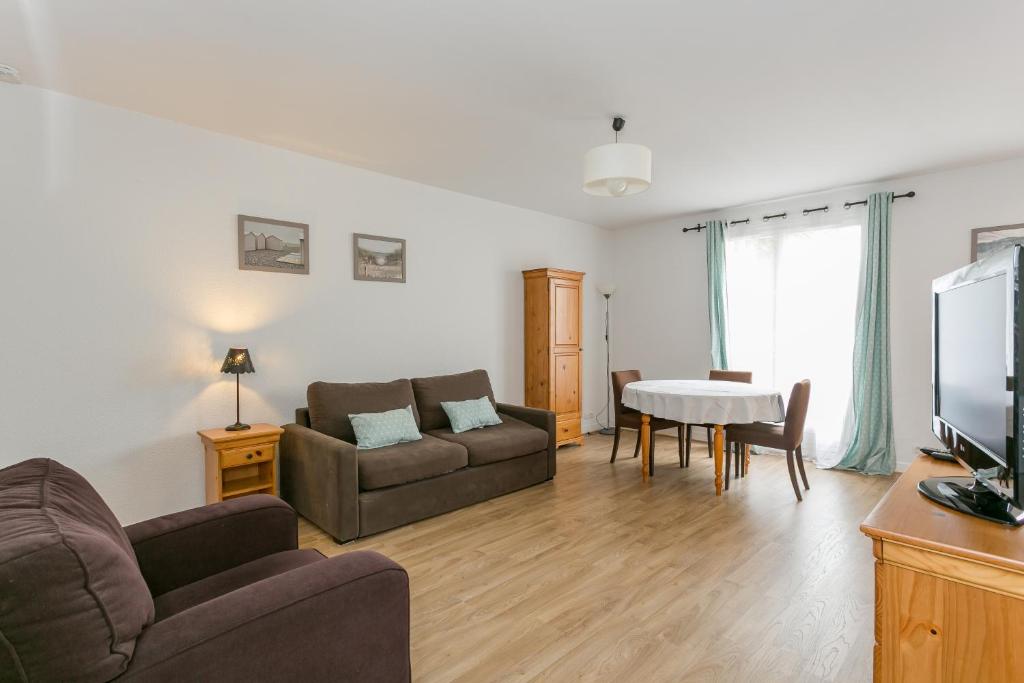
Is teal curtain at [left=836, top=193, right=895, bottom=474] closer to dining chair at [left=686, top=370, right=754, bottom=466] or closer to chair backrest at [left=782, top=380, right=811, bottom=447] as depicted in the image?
dining chair at [left=686, top=370, right=754, bottom=466]

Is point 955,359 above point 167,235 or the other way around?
the other way around

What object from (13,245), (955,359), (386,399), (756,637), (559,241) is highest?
(559,241)

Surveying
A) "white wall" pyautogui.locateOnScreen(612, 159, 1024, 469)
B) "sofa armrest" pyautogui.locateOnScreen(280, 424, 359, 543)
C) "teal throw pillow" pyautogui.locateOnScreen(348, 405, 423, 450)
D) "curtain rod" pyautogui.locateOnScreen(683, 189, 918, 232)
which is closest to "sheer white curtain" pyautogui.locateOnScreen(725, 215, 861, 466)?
"curtain rod" pyautogui.locateOnScreen(683, 189, 918, 232)

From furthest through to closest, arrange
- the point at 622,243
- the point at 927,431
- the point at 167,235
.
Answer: the point at 622,243, the point at 927,431, the point at 167,235

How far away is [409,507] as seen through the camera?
329 cm

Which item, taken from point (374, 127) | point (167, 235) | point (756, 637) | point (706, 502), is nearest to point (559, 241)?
point (374, 127)

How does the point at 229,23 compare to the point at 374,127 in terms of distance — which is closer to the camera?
the point at 229,23

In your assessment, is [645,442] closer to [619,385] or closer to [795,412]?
[619,385]

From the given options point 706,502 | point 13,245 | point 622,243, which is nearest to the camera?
point 13,245

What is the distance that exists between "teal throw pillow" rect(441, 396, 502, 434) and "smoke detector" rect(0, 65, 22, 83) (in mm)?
3214

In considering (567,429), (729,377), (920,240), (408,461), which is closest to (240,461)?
(408,461)

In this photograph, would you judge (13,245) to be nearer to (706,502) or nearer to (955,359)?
(955,359)

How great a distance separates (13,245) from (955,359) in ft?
14.0

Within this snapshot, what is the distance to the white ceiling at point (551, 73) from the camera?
84.6 inches
